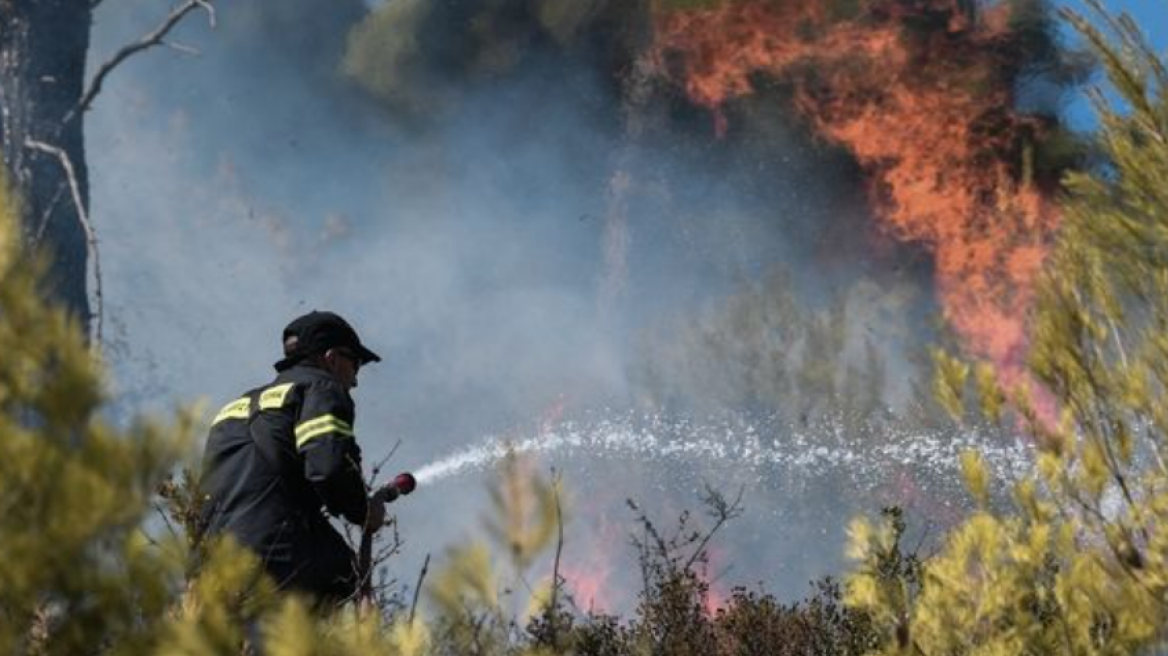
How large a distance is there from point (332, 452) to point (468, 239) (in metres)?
20.5

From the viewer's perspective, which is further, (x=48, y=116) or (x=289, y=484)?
(x=48, y=116)

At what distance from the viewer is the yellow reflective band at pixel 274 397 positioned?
395 centimetres

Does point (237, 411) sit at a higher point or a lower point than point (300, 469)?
higher

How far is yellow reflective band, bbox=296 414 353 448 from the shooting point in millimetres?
3785

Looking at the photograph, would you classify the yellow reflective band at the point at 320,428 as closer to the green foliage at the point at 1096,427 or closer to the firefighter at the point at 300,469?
the firefighter at the point at 300,469

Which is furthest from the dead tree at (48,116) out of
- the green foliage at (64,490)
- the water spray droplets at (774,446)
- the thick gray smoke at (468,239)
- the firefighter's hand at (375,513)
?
the thick gray smoke at (468,239)

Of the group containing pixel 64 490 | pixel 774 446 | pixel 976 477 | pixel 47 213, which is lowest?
pixel 64 490

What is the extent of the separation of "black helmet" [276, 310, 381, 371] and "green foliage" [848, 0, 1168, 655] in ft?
5.13

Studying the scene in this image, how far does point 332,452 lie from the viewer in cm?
374

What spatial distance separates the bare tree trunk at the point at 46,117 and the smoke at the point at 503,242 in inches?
484

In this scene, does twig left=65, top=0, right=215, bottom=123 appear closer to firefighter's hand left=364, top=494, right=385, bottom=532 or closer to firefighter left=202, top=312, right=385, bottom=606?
firefighter left=202, top=312, right=385, bottom=606

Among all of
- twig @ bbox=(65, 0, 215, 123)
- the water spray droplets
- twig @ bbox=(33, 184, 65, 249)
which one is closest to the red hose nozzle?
twig @ bbox=(33, 184, 65, 249)

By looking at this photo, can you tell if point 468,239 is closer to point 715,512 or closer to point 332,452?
point 715,512

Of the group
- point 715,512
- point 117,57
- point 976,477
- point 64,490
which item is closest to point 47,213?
point 117,57
